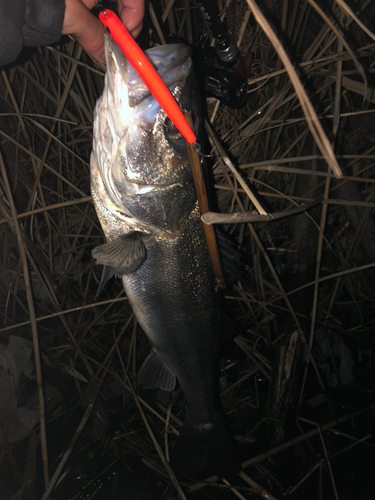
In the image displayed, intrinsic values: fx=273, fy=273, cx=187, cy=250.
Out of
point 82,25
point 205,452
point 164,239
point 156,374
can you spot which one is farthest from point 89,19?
point 205,452

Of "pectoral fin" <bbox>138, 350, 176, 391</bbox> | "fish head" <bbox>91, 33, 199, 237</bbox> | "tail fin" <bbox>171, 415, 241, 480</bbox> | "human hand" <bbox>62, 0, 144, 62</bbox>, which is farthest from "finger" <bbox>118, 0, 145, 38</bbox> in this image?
"tail fin" <bbox>171, 415, 241, 480</bbox>

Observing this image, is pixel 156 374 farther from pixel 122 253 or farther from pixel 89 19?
pixel 89 19

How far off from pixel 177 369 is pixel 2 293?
6.48 feet

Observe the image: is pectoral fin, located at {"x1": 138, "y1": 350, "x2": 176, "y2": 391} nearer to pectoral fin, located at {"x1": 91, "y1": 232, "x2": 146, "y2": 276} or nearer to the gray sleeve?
pectoral fin, located at {"x1": 91, "y1": 232, "x2": 146, "y2": 276}

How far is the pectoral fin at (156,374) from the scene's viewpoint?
6.03 feet

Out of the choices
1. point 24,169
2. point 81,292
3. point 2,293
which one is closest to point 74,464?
point 81,292

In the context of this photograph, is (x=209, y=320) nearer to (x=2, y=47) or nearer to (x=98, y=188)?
(x=98, y=188)

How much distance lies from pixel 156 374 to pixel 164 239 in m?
0.99

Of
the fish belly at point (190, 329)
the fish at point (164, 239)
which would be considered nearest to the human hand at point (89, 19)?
the fish at point (164, 239)

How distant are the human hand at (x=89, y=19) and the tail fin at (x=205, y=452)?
238 cm

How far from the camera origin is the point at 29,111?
7.32 feet

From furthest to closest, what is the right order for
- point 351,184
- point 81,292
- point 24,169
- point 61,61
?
point 81,292, point 24,169, point 351,184, point 61,61

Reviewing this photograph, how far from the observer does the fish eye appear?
121 cm

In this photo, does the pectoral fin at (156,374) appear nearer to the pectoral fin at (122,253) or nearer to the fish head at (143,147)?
the pectoral fin at (122,253)
